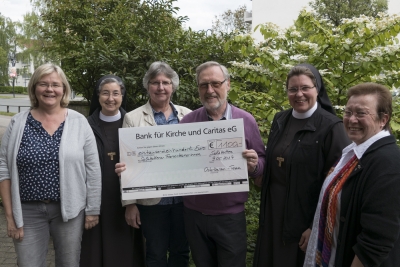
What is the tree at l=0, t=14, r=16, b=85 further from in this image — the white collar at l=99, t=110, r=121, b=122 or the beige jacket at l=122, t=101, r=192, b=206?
the beige jacket at l=122, t=101, r=192, b=206

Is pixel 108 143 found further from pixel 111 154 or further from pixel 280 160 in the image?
pixel 280 160

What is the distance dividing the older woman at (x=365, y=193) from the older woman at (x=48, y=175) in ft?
6.21

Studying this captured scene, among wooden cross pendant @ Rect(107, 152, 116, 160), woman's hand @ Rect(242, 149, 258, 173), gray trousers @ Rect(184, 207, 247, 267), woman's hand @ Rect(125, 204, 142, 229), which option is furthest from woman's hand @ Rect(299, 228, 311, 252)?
wooden cross pendant @ Rect(107, 152, 116, 160)

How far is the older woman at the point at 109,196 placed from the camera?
3414 mm

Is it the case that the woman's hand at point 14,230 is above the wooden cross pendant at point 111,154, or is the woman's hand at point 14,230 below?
below

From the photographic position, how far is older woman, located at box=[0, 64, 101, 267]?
9.46 feet

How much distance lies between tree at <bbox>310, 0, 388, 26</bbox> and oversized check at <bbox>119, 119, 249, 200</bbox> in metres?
30.9

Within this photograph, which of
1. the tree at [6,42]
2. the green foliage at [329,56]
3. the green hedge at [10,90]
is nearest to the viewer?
the green foliage at [329,56]

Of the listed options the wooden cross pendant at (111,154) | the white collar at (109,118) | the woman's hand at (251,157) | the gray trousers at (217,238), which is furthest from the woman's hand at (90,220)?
the woman's hand at (251,157)

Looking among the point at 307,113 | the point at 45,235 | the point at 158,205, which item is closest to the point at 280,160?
the point at 307,113

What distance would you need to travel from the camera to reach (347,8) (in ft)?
102

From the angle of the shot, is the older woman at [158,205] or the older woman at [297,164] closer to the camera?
the older woman at [297,164]

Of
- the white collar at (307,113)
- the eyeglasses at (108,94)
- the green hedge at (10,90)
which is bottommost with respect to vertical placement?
the white collar at (307,113)

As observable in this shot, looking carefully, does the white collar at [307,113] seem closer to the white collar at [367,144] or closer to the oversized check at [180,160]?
the oversized check at [180,160]
